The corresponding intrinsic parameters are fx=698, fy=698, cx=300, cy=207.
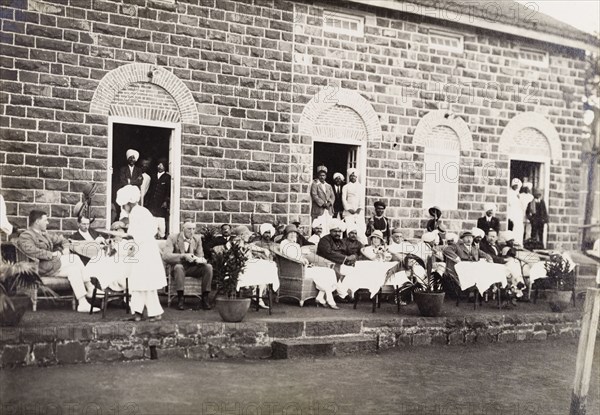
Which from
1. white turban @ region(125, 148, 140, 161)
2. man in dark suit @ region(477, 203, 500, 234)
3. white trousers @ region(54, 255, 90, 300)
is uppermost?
white turban @ region(125, 148, 140, 161)

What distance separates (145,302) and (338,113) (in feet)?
21.6

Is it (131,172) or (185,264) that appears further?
(131,172)

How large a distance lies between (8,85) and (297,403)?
677 cm

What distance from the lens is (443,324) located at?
1097 cm

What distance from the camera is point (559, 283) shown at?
41.3 feet

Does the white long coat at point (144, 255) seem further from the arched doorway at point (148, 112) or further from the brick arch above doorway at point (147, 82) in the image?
the brick arch above doorway at point (147, 82)

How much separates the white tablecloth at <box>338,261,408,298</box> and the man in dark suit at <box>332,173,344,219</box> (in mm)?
2750

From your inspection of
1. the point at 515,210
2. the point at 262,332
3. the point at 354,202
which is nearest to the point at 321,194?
the point at 354,202

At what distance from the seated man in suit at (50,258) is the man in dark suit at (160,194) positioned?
8.40 ft

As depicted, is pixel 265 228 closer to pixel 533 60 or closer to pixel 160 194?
pixel 160 194

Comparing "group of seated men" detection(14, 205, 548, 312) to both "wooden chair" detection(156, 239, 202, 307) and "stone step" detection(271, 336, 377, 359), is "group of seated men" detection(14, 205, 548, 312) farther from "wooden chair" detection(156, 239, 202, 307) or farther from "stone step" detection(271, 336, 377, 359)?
"stone step" detection(271, 336, 377, 359)

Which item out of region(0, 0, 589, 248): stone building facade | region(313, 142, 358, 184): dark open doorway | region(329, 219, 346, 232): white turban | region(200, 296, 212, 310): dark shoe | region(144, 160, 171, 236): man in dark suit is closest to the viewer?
region(200, 296, 212, 310): dark shoe

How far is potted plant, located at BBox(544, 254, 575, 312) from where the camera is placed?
1252 cm

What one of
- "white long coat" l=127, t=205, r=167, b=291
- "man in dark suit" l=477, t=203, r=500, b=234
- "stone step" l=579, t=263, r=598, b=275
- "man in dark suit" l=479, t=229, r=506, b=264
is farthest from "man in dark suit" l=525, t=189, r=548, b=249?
"white long coat" l=127, t=205, r=167, b=291
